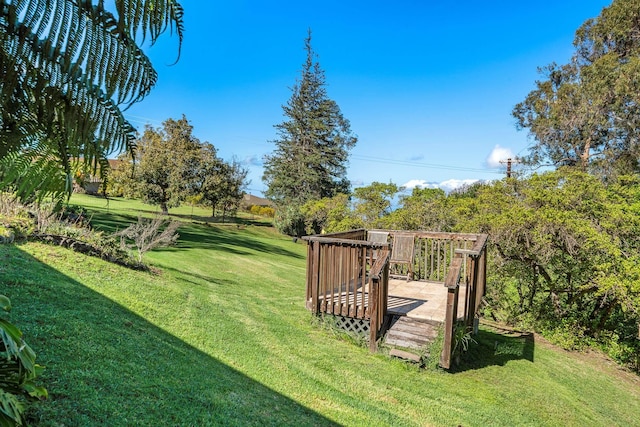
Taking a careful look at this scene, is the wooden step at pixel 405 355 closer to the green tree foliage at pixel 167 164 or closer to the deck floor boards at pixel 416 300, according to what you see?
the deck floor boards at pixel 416 300

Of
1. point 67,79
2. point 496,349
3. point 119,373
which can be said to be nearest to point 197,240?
point 496,349

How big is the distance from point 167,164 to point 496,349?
20.1 metres

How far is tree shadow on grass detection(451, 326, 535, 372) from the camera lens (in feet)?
19.6

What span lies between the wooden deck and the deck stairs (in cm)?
8

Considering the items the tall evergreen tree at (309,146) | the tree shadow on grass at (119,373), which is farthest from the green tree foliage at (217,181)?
the tree shadow on grass at (119,373)

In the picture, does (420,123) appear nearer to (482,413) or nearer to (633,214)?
(633,214)

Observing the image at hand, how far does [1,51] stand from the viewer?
3.62 ft

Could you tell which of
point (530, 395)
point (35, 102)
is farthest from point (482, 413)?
point (35, 102)

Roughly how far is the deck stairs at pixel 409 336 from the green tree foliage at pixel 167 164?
1886 centimetres

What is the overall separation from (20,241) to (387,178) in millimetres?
12029

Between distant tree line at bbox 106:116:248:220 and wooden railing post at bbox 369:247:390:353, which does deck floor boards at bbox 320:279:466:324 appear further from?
distant tree line at bbox 106:116:248:220

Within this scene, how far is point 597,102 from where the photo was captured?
1733cm

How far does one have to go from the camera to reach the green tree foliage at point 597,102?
16844 millimetres

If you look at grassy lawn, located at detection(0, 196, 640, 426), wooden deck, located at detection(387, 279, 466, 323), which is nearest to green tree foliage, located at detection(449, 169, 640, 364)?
grassy lawn, located at detection(0, 196, 640, 426)
